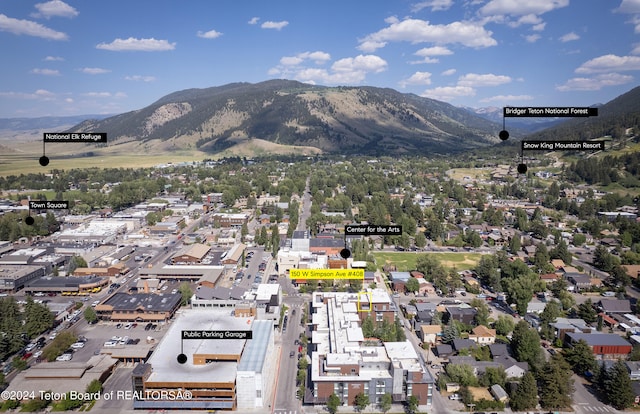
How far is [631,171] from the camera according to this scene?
7375 cm

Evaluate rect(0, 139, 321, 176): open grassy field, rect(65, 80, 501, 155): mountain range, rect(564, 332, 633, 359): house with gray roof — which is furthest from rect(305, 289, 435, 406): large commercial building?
rect(65, 80, 501, 155): mountain range

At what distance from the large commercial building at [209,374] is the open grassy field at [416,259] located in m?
20.6

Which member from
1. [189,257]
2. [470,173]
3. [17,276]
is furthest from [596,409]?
[470,173]

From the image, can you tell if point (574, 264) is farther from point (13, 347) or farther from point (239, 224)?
point (13, 347)

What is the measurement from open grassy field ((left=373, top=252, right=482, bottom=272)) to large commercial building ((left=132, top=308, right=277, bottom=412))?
20561 mm

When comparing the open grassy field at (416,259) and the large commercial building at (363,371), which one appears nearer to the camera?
the large commercial building at (363,371)

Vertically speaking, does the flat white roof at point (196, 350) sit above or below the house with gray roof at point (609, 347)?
above

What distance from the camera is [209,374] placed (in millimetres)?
19891

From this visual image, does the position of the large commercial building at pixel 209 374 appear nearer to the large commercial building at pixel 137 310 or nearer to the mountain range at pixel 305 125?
the large commercial building at pixel 137 310

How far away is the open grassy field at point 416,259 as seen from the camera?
40281 mm

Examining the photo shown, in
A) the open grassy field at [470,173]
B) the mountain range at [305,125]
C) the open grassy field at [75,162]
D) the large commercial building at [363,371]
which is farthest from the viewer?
the mountain range at [305,125]

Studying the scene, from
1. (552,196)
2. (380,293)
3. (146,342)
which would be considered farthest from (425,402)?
(552,196)

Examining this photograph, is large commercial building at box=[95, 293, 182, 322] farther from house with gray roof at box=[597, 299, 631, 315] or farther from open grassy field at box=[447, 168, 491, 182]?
open grassy field at box=[447, 168, 491, 182]

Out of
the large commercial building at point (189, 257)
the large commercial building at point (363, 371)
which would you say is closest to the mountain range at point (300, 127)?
the large commercial building at point (189, 257)
